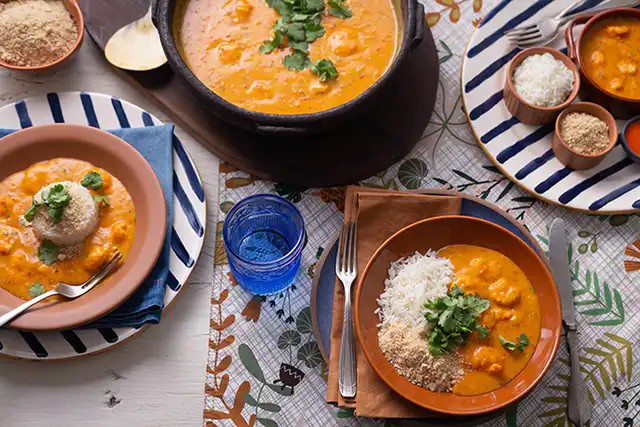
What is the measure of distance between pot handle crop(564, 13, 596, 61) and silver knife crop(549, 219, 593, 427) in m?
0.62

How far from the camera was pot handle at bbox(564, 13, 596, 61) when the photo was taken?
279 centimetres

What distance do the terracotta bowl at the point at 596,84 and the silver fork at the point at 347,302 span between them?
0.98 meters

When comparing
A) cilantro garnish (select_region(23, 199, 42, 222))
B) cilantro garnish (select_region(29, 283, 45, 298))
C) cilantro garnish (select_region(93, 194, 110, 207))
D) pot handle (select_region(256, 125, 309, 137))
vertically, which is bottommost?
cilantro garnish (select_region(29, 283, 45, 298))

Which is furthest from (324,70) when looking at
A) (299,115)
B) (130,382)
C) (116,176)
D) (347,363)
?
(130,382)

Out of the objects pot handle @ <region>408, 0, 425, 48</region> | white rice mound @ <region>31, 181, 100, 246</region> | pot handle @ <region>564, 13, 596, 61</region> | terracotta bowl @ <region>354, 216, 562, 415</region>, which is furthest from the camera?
pot handle @ <region>564, 13, 596, 61</region>

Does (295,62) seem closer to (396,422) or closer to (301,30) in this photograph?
(301,30)

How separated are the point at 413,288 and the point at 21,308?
120 cm

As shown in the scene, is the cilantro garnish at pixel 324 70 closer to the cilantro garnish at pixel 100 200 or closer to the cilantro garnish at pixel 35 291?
the cilantro garnish at pixel 100 200

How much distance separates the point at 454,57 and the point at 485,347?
3.69ft

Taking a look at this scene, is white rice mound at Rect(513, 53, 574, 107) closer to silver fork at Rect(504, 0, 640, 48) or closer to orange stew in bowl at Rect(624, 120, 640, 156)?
silver fork at Rect(504, 0, 640, 48)

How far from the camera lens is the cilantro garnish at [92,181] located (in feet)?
8.47

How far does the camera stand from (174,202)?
8.80 ft

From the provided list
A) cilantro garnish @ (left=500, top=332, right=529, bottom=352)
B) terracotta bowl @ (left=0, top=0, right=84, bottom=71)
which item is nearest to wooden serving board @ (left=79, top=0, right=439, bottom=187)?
terracotta bowl @ (left=0, top=0, right=84, bottom=71)

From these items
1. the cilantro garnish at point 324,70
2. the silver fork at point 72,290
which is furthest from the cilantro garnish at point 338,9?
the silver fork at point 72,290
